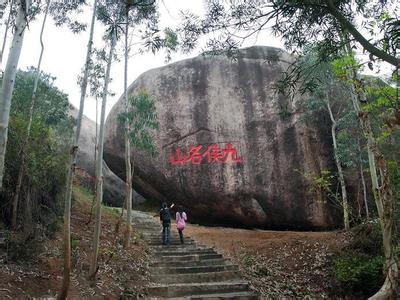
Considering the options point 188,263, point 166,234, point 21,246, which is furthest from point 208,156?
point 21,246

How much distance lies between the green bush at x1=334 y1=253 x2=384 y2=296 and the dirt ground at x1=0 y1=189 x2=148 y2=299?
4754mm

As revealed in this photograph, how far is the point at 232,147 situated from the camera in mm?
16016

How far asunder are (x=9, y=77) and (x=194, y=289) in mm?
5532

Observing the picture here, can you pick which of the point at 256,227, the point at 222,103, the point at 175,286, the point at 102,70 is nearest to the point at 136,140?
the point at 102,70

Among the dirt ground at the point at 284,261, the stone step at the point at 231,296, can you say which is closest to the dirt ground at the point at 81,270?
the stone step at the point at 231,296

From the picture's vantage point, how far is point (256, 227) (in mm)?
15859

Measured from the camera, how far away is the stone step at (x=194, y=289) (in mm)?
7332

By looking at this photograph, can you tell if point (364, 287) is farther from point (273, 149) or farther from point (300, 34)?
point (273, 149)

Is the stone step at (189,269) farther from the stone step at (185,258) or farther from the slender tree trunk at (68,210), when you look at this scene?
the slender tree trunk at (68,210)

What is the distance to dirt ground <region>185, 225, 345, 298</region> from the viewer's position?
26.8ft

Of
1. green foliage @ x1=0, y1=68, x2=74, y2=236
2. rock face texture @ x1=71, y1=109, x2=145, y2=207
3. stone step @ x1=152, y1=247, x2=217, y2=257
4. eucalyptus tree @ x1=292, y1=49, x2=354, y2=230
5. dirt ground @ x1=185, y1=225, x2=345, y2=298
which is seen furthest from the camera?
rock face texture @ x1=71, y1=109, x2=145, y2=207

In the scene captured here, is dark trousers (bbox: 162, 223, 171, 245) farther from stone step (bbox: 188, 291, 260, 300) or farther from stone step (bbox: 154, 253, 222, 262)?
stone step (bbox: 188, 291, 260, 300)

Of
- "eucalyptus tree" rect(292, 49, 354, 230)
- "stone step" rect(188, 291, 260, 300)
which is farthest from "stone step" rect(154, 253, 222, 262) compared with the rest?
"eucalyptus tree" rect(292, 49, 354, 230)

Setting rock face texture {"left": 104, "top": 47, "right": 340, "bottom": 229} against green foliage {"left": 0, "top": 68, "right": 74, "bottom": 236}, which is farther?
rock face texture {"left": 104, "top": 47, "right": 340, "bottom": 229}
